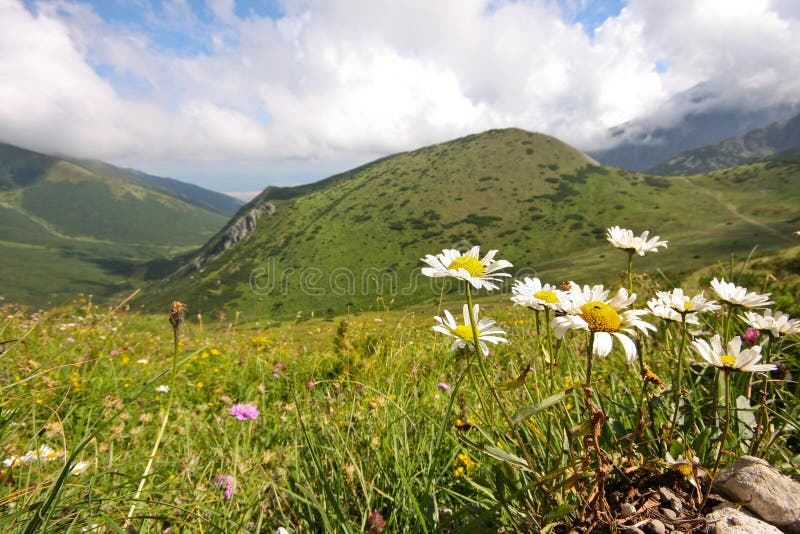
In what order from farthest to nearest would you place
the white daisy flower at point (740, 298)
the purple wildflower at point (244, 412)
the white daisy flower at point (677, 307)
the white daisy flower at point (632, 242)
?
1. the purple wildflower at point (244, 412)
2. the white daisy flower at point (632, 242)
3. the white daisy flower at point (740, 298)
4. the white daisy flower at point (677, 307)

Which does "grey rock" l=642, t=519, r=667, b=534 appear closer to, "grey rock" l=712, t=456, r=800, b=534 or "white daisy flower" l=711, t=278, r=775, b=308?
"grey rock" l=712, t=456, r=800, b=534

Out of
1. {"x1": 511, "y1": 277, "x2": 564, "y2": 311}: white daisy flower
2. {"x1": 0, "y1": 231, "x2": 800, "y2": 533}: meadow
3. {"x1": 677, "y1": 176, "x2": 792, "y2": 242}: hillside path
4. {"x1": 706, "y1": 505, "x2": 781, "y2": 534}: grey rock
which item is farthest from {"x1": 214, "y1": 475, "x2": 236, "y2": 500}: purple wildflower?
{"x1": 677, "y1": 176, "x2": 792, "y2": 242}: hillside path

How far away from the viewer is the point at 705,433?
2.15 metres

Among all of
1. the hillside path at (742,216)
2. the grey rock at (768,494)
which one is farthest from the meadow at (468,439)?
the hillside path at (742,216)

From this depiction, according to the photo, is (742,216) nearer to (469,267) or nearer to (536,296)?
(536,296)

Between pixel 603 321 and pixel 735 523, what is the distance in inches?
36.8

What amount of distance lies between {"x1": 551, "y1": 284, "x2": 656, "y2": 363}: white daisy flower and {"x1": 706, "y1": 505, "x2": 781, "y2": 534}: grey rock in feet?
2.34

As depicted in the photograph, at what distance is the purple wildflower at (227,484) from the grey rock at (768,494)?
9.20ft

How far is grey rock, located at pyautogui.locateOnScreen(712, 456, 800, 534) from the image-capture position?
1657mm

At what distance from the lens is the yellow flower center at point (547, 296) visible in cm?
210

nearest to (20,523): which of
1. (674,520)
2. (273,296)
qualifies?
(674,520)

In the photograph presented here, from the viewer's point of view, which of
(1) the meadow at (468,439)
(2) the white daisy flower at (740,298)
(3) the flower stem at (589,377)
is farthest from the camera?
(2) the white daisy flower at (740,298)

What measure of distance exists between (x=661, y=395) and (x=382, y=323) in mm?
4571

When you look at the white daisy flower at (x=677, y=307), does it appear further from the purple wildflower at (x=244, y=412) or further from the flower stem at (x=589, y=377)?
the purple wildflower at (x=244, y=412)
